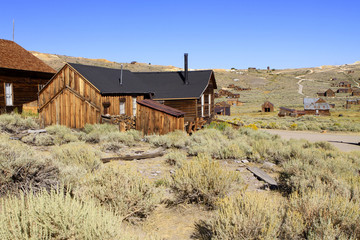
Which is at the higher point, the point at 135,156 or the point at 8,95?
the point at 8,95

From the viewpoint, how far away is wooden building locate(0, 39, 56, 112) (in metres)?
17.3

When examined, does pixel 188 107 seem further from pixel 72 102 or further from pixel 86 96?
pixel 72 102

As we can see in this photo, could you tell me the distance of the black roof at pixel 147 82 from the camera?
16.3 meters

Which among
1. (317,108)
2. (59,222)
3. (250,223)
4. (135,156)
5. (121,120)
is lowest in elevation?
(135,156)

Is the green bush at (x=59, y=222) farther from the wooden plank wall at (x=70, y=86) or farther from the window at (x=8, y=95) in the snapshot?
the window at (x=8, y=95)

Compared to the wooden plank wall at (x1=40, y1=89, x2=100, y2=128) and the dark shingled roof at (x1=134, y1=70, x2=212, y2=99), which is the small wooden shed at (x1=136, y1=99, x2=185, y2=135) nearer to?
the wooden plank wall at (x1=40, y1=89, x2=100, y2=128)

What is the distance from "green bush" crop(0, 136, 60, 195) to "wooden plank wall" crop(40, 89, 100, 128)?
1012cm

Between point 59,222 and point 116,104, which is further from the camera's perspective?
point 116,104

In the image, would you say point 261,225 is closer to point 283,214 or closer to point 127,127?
point 283,214

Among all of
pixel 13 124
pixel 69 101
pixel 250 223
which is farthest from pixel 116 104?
pixel 250 223

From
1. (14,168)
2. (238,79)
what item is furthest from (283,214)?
(238,79)

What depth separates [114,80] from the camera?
18031mm

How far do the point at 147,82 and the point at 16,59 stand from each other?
9.65 metres

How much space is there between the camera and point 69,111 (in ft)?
52.0
